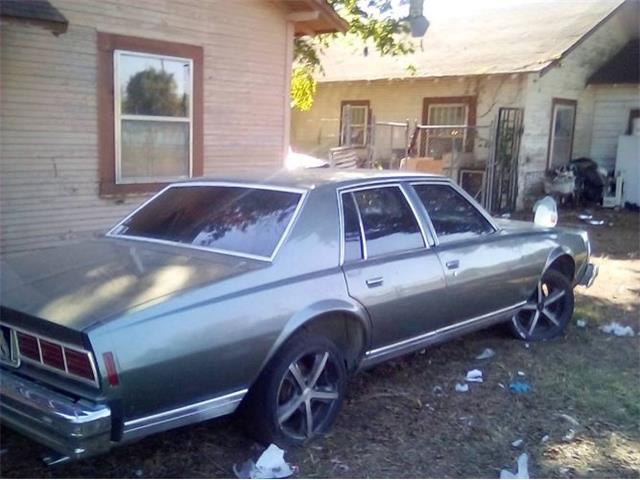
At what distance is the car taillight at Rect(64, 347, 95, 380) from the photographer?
293 centimetres

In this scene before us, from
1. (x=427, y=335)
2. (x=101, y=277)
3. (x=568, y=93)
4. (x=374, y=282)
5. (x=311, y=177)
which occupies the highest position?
(x=568, y=93)

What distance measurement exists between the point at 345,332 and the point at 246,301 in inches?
36.0

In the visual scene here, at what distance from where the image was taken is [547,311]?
6.05 meters

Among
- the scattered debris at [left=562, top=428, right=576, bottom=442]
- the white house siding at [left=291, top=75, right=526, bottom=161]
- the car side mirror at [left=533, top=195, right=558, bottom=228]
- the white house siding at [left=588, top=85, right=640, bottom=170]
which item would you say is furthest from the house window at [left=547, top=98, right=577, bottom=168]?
the scattered debris at [left=562, top=428, right=576, bottom=442]

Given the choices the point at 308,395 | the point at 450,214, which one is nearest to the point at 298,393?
the point at 308,395

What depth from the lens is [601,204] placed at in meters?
16.1

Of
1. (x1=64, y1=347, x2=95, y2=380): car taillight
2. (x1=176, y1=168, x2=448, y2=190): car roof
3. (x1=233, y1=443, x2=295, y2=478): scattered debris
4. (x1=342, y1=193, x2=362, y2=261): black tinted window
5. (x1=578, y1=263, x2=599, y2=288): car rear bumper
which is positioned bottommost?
(x1=233, y1=443, x2=295, y2=478): scattered debris

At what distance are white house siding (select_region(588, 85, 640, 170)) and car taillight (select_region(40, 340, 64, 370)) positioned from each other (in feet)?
54.1

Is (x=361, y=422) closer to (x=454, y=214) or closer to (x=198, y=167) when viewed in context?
(x=454, y=214)

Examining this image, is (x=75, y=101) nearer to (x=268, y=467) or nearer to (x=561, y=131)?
(x=268, y=467)

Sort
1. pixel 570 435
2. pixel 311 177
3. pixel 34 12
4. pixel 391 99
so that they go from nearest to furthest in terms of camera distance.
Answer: pixel 570 435 < pixel 311 177 < pixel 34 12 < pixel 391 99

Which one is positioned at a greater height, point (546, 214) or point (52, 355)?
point (546, 214)

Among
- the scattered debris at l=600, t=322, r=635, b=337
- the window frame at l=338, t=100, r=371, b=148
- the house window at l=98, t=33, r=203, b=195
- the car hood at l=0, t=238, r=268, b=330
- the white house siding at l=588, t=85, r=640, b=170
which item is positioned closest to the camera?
the car hood at l=0, t=238, r=268, b=330

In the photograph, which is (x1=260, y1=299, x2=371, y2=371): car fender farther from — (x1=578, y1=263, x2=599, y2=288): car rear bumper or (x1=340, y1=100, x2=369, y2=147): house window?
(x1=340, y1=100, x2=369, y2=147): house window
